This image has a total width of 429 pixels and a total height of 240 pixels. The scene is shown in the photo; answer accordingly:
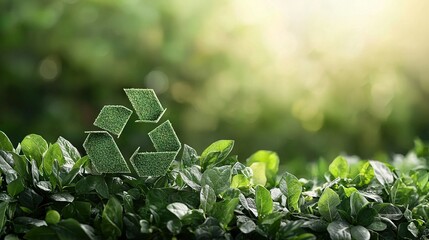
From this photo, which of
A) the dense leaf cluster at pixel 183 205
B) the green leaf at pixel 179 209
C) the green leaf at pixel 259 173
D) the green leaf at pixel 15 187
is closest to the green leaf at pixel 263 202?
the dense leaf cluster at pixel 183 205

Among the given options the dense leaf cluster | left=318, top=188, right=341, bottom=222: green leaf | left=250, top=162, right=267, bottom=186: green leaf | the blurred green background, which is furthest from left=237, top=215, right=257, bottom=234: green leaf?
the blurred green background

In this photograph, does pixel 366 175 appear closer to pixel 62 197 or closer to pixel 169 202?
pixel 169 202

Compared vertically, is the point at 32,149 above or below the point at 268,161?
above

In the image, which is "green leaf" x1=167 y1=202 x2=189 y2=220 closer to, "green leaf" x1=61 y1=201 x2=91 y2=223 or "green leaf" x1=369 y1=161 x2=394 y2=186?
"green leaf" x1=61 y1=201 x2=91 y2=223

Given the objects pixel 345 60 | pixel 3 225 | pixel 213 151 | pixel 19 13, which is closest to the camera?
pixel 3 225

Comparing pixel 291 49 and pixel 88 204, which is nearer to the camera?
pixel 88 204

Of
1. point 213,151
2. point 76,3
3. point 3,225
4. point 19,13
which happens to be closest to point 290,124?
point 76,3

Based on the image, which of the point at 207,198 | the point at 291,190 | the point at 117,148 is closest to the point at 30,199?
the point at 117,148

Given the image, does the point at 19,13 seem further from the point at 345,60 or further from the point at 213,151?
the point at 213,151
